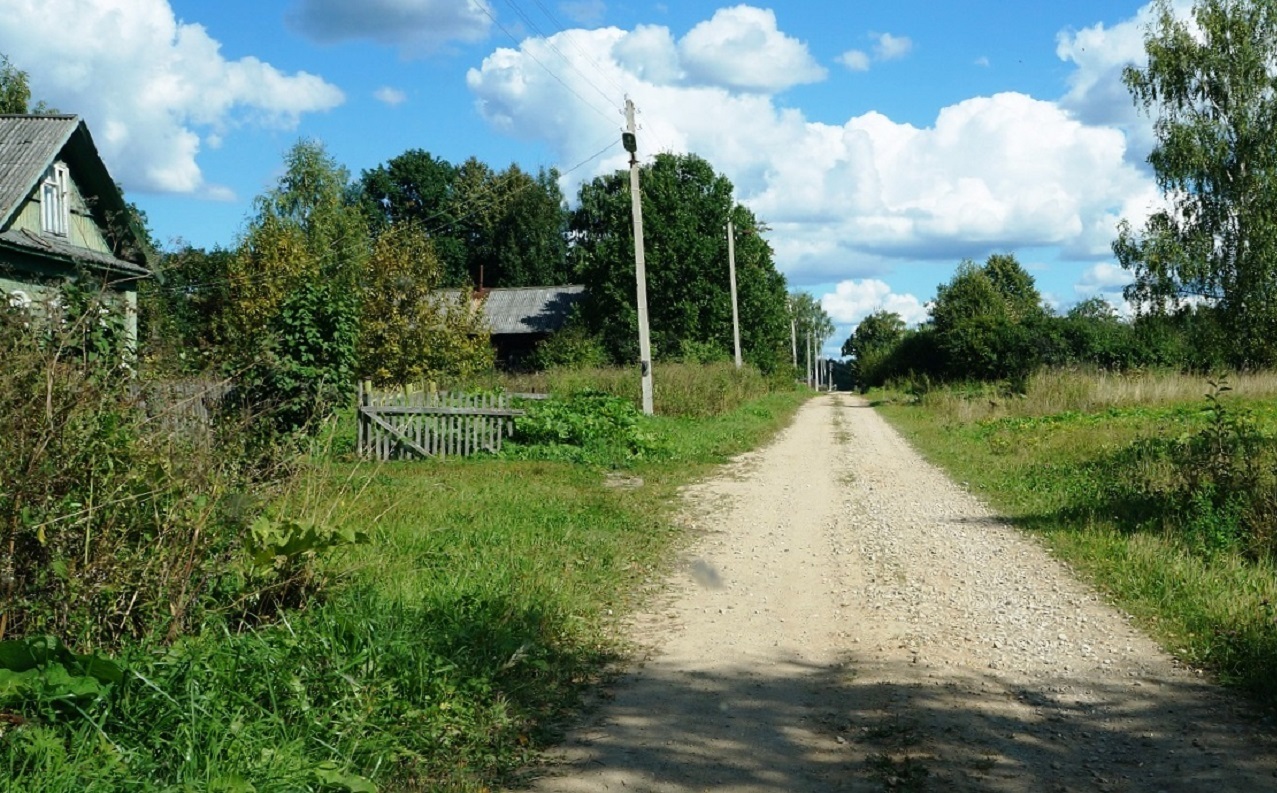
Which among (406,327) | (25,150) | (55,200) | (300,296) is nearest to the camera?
(300,296)

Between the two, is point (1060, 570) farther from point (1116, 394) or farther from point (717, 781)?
point (1116, 394)

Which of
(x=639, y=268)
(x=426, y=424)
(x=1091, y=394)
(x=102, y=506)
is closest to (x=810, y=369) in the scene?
(x=1091, y=394)

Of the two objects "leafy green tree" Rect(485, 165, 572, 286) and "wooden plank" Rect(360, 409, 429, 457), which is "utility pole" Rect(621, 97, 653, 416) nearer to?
"wooden plank" Rect(360, 409, 429, 457)

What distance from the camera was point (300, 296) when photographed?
54.0 ft

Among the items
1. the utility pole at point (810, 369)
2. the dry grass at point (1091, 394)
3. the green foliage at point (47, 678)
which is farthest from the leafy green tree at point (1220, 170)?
the utility pole at point (810, 369)

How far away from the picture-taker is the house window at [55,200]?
883 inches

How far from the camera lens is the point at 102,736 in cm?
431

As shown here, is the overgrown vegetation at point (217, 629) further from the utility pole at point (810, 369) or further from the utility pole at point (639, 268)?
the utility pole at point (810, 369)

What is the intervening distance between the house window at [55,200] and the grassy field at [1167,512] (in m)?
18.8

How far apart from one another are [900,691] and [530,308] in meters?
52.9

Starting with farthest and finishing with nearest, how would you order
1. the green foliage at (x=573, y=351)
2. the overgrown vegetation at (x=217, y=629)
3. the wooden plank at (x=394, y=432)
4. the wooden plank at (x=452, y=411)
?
the green foliage at (x=573, y=351), the wooden plank at (x=452, y=411), the wooden plank at (x=394, y=432), the overgrown vegetation at (x=217, y=629)

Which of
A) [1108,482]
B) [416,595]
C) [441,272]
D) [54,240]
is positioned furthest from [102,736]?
[441,272]

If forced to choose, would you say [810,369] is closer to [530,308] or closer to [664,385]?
[530,308]

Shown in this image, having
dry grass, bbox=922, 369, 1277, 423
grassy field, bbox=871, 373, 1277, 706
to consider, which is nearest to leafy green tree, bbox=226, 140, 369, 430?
grassy field, bbox=871, 373, 1277, 706
